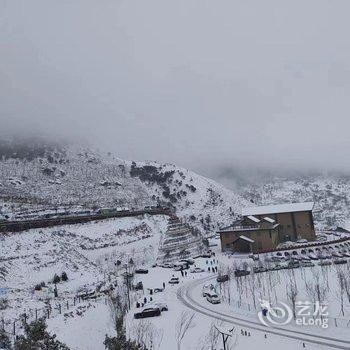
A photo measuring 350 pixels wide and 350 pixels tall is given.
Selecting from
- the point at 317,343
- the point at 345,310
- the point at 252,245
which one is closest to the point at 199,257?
the point at 252,245

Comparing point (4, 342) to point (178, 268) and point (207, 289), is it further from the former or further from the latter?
point (178, 268)

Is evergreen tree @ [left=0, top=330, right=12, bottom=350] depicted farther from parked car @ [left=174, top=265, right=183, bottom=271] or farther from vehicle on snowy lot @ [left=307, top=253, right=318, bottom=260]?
vehicle on snowy lot @ [left=307, top=253, right=318, bottom=260]

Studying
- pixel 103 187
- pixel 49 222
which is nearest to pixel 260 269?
pixel 49 222

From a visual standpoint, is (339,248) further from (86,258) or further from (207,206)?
(207,206)

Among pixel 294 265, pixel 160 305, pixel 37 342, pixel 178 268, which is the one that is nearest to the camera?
pixel 37 342

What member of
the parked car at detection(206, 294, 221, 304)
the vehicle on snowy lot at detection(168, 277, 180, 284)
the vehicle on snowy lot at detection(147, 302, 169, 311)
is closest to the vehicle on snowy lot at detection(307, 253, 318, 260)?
the vehicle on snowy lot at detection(168, 277, 180, 284)

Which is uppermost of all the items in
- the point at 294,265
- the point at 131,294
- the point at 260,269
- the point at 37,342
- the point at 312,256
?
the point at 37,342

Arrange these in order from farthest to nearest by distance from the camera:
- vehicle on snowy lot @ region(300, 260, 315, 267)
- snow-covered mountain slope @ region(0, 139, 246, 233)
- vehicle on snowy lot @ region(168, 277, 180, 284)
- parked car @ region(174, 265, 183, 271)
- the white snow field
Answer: snow-covered mountain slope @ region(0, 139, 246, 233)
parked car @ region(174, 265, 183, 271)
vehicle on snowy lot @ region(300, 260, 315, 267)
vehicle on snowy lot @ region(168, 277, 180, 284)
the white snow field
